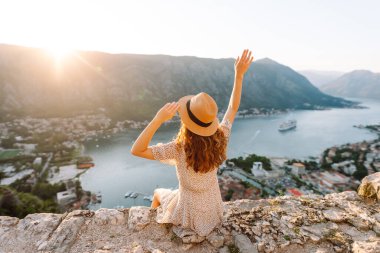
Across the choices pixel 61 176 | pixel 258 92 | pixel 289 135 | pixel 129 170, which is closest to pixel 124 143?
pixel 129 170

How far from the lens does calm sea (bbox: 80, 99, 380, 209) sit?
1891 cm

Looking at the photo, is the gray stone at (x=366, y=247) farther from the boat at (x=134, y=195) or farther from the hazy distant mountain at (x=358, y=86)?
the hazy distant mountain at (x=358, y=86)

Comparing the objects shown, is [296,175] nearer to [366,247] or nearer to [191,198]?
[366,247]

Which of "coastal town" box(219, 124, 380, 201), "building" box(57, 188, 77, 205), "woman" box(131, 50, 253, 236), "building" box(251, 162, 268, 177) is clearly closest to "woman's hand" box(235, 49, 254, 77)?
"woman" box(131, 50, 253, 236)

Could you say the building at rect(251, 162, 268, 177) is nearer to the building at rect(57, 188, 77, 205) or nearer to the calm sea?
Answer: the calm sea

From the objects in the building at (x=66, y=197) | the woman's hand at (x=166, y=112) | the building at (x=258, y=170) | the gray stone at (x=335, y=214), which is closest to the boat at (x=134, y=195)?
the building at (x=66, y=197)

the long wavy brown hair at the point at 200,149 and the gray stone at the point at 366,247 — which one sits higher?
the long wavy brown hair at the point at 200,149

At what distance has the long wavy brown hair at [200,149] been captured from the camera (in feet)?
4.76

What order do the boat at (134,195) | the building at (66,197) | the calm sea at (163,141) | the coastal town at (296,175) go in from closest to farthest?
the building at (66,197)
the coastal town at (296,175)
the boat at (134,195)
the calm sea at (163,141)

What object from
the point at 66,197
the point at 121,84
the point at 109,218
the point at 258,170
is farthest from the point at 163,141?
the point at 121,84

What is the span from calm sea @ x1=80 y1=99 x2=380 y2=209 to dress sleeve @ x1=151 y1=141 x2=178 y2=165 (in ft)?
50.0

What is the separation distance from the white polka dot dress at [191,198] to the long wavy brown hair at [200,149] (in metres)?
0.06

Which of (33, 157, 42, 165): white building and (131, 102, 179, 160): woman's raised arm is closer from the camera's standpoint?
(131, 102, 179, 160): woman's raised arm

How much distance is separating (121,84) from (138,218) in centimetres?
5831
